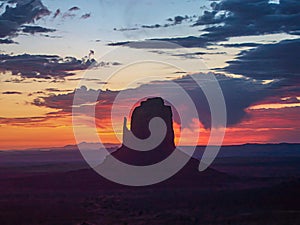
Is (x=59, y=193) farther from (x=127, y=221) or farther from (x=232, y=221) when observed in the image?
(x=232, y=221)

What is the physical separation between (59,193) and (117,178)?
20284 millimetres

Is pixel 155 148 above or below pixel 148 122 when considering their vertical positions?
below

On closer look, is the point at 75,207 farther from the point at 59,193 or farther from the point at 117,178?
the point at 117,178

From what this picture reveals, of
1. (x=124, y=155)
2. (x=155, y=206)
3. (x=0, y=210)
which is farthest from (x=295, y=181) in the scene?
(x=124, y=155)

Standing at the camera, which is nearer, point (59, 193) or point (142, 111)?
point (59, 193)

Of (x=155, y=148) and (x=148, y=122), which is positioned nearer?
(x=155, y=148)

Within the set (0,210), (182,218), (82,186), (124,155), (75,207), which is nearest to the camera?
(182,218)

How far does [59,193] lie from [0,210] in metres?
23.2

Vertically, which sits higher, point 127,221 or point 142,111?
point 142,111

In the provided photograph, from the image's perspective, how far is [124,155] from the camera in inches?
4075

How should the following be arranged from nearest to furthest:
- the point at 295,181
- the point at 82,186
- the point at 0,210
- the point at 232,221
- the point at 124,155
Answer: the point at 232,221 < the point at 0,210 < the point at 295,181 < the point at 82,186 < the point at 124,155

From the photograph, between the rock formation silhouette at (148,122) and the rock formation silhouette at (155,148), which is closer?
the rock formation silhouette at (155,148)

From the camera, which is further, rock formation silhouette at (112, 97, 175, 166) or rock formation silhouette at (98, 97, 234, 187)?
rock formation silhouette at (112, 97, 175, 166)

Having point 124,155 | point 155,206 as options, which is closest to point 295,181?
point 155,206
